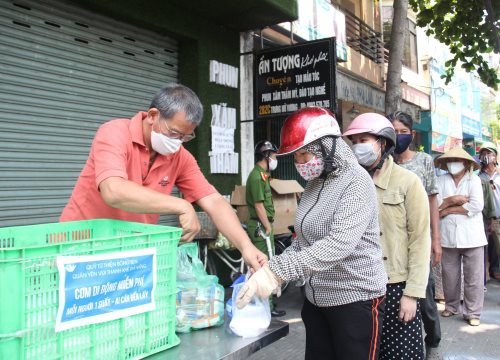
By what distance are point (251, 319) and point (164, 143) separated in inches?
36.7

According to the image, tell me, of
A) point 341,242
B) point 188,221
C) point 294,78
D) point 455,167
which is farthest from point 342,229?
point 294,78

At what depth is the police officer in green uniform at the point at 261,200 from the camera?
5629 mm

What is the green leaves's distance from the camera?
8648 mm

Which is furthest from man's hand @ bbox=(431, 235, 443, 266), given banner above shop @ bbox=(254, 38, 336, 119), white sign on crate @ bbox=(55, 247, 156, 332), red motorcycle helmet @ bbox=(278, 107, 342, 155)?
white sign on crate @ bbox=(55, 247, 156, 332)

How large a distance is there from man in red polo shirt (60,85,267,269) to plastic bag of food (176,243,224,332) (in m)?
0.19

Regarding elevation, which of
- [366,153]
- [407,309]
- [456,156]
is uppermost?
[456,156]

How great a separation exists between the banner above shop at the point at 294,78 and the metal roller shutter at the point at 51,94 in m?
2.07

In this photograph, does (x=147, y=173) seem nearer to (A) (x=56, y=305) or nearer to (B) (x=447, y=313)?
(A) (x=56, y=305)

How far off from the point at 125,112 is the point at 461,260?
4.58 metres

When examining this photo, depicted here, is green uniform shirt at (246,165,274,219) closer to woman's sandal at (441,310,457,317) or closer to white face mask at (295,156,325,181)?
woman's sandal at (441,310,457,317)

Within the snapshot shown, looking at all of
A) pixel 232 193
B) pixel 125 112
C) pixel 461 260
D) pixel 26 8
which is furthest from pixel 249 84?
pixel 461 260

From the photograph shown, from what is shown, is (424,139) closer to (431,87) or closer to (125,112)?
(431,87)

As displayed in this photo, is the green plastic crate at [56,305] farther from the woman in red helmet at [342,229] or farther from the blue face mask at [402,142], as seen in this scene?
the blue face mask at [402,142]

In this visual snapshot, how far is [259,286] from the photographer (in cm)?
185
